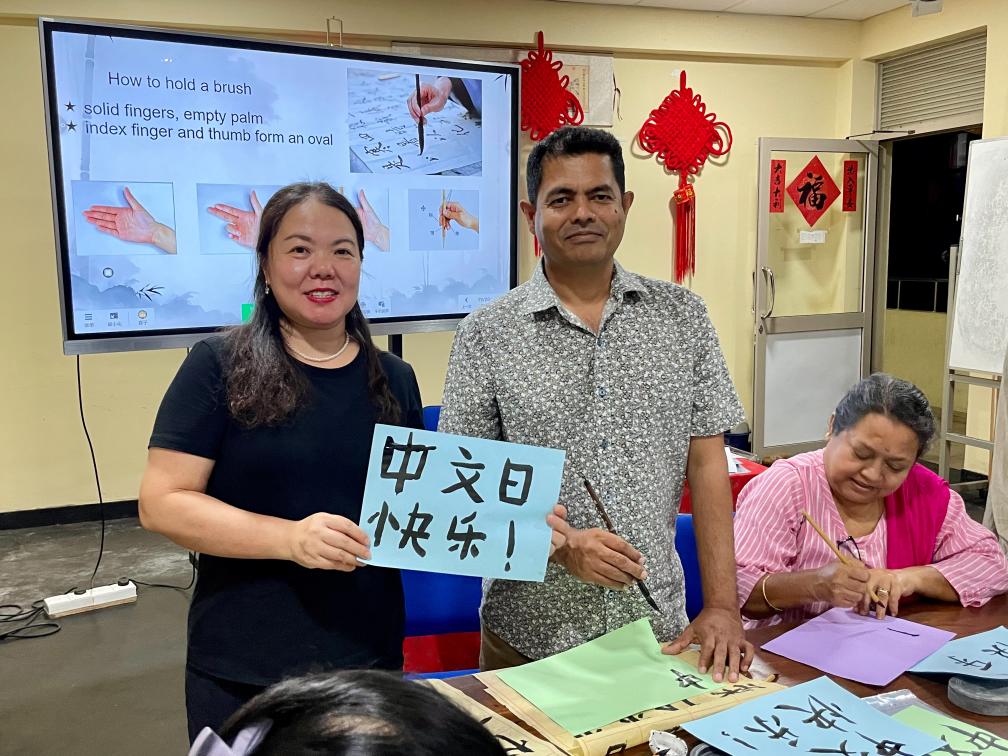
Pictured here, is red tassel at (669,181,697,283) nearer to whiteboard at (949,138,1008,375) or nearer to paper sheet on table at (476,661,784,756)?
whiteboard at (949,138,1008,375)

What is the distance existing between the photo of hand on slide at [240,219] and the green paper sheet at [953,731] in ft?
7.50

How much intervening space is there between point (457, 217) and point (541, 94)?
7.83ft

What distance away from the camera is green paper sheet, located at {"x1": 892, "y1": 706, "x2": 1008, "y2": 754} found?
1.01 m

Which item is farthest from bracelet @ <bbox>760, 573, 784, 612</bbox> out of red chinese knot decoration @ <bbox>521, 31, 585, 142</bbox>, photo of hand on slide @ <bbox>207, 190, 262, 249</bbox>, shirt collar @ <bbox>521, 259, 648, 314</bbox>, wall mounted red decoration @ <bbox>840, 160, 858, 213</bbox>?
wall mounted red decoration @ <bbox>840, 160, 858, 213</bbox>

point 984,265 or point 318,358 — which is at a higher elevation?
point 984,265

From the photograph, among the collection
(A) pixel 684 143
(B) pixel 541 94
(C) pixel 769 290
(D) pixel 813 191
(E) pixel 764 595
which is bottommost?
(E) pixel 764 595

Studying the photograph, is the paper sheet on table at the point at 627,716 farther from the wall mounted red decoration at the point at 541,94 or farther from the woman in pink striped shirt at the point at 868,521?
the wall mounted red decoration at the point at 541,94

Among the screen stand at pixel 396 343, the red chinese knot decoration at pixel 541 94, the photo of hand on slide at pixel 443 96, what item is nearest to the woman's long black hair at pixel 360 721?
the screen stand at pixel 396 343

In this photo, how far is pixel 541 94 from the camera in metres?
5.00

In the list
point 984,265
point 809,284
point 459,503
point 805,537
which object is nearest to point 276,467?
point 459,503

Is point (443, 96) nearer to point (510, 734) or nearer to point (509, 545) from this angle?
point (509, 545)

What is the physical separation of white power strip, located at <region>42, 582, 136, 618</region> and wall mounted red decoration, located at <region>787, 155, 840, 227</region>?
4758mm

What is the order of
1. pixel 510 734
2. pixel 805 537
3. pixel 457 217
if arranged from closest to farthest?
1. pixel 510 734
2. pixel 805 537
3. pixel 457 217

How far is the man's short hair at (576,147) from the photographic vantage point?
1.33 m
